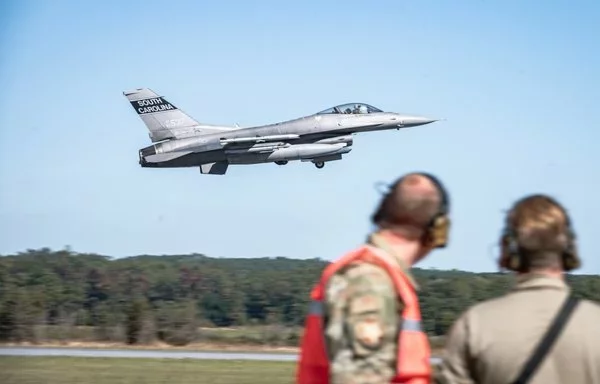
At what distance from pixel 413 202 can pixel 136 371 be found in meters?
14.3

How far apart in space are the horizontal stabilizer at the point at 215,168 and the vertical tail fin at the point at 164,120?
170cm

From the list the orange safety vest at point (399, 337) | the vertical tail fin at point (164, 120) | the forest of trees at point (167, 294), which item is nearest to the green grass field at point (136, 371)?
the forest of trees at point (167, 294)

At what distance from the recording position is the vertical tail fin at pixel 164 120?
4562cm

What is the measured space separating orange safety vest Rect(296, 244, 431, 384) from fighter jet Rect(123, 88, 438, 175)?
→ 35560 mm

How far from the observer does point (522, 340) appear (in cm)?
361

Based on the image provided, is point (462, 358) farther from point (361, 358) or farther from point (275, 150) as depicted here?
point (275, 150)

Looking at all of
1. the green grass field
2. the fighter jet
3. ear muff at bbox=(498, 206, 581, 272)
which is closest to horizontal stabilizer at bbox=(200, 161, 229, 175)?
the fighter jet

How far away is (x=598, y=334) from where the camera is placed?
142 inches

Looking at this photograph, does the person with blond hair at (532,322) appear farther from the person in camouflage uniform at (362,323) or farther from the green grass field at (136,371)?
the green grass field at (136,371)

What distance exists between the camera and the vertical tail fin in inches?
1796

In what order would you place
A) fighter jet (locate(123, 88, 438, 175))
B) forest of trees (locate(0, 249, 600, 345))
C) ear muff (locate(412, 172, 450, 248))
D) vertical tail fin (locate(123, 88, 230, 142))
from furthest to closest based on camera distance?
vertical tail fin (locate(123, 88, 230, 142)) < fighter jet (locate(123, 88, 438, 175)) < forest of trees (locate(0, 249, 600, 345)) < ear muff (locate(412, 172, 450, 248))

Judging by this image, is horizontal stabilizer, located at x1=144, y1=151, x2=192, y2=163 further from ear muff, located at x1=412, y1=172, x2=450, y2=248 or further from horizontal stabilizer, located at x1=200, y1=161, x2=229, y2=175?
ear muff, located at x1=412, y1=172, x2=450, y2=248

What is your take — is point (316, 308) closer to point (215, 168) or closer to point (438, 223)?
point (438, 223)

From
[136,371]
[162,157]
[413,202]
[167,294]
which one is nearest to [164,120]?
[162,157]
